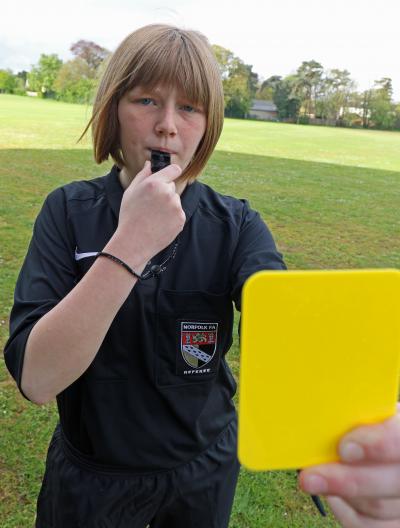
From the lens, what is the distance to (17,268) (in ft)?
16.5

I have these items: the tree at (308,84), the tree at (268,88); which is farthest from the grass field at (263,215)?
the tree at (268,88)

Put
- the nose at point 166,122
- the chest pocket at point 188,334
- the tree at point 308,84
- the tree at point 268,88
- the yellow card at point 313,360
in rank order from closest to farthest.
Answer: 1. the yellow card at point 313,360
2. the nose at point 166,122
3. the chest pocket at point 188,334
4. the tree at point 308,84
5. the tree at point 268,88

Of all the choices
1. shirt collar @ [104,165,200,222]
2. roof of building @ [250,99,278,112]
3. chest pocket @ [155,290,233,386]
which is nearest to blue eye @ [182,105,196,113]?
shirt collar @ [104,165,200,222]

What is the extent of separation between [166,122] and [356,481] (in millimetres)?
884

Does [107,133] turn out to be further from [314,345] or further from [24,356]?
[314,345]

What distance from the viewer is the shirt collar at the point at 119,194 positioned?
4.38 feet

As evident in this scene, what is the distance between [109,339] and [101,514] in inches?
19.7

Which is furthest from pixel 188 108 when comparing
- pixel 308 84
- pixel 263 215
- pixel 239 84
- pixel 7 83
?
pixel 7 83

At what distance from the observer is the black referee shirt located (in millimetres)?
1265

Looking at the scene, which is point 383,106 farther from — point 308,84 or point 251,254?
point 251,254

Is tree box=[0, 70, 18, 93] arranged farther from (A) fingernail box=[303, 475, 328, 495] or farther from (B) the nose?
(A) fingernail box=[303, 475, 328, 495]

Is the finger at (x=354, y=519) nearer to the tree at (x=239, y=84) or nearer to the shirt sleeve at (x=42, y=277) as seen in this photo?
the shirt sleeve at (x=42, y=277)

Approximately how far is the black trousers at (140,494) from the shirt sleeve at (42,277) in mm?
479

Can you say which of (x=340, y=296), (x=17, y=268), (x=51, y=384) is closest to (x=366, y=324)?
(x=340, y=296)
